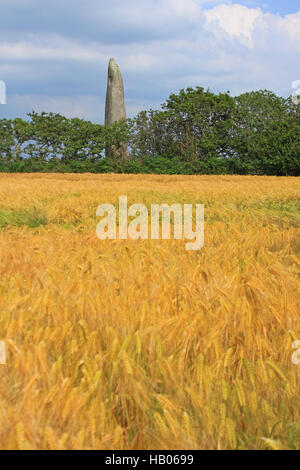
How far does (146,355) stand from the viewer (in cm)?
139

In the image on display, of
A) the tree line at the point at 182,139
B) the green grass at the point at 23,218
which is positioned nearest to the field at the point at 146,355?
the green grass at the point at 23,218

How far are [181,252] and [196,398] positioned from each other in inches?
86.5

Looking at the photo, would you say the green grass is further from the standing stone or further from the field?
the standing stone

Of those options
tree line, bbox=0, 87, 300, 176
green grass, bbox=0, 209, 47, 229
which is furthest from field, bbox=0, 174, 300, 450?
tree line, bbox=0, 87, 300, 176

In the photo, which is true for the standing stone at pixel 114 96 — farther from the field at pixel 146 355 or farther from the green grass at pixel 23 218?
the field at pixel 146 355

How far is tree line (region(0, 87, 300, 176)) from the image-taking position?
2917 centimetres

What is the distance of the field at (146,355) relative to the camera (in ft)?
3.31

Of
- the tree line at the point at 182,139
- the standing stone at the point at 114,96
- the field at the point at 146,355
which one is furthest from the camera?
the standing stone at the point at 114,96

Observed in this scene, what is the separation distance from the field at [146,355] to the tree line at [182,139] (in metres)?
26.1

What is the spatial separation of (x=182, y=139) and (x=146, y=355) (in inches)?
1278

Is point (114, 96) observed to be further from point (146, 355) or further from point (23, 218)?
point (146, 355)

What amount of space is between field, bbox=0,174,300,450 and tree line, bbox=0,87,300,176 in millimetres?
26072

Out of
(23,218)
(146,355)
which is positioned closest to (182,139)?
(23,218)

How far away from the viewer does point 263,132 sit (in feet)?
106
